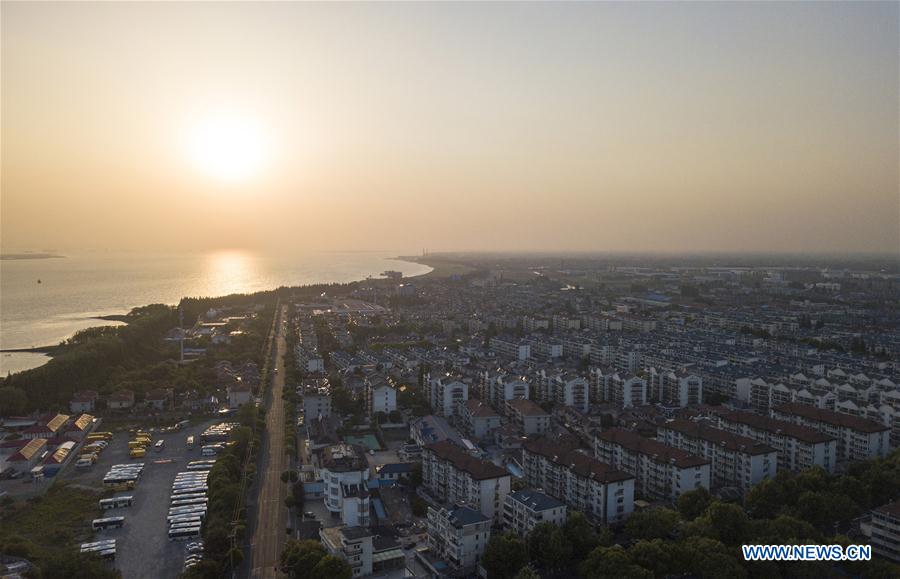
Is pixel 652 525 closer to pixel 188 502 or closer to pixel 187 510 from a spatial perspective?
pixel 187 510

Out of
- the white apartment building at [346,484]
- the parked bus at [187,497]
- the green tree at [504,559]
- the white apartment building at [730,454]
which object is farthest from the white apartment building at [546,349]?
the green tree at [504,559]

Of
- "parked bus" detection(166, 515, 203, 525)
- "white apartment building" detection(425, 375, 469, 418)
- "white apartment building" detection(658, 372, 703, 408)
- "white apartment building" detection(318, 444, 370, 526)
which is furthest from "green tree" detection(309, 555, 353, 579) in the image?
"white apartment building" detection(658, 372, 703, 408)

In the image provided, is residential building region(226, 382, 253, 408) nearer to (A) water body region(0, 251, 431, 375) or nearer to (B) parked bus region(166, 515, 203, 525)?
(B) parked bus region(166, 515, 203, 525)

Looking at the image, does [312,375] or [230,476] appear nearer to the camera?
[230,476]

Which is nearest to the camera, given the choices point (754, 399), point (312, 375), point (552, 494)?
point (552, 494)

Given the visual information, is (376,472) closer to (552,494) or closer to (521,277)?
(552,494)

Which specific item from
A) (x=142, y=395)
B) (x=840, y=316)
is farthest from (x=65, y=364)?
(x=840, y=316)
